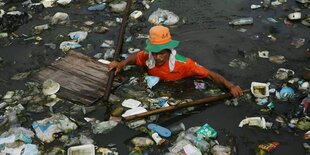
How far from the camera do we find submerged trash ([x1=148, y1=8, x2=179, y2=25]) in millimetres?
6184

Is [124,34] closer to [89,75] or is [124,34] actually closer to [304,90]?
[89,75]

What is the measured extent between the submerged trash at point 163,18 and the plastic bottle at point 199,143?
2683 millimetres

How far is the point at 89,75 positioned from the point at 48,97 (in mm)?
657

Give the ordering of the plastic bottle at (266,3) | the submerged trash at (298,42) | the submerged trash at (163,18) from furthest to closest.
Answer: the plastic bottle at (266,3) < the submerged trash at (163,18) < the submerged trash at (298,42)

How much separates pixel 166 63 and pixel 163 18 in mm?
1920

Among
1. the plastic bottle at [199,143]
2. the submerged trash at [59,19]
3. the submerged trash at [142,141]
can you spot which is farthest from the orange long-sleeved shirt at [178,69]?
the submerged trash at [59,19]

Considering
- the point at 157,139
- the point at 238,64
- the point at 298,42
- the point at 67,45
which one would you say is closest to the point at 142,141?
the point at 157,139

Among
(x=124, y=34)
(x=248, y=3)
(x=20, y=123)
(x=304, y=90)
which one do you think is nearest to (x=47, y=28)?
(x=124, y=34)

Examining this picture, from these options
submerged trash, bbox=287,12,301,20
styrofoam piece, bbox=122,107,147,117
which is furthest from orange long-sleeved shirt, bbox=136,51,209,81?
submerged trash, bbox=287,12,301,20

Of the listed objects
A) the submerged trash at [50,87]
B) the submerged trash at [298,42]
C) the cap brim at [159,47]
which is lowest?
the submerged trash at [298,42]

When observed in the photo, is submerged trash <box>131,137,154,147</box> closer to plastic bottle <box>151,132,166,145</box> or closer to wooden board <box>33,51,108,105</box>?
plastic bottle <box>151,132,166,145</box>

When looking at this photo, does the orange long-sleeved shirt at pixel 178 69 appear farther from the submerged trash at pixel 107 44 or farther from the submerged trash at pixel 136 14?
the submerged trash at pixel 136 14

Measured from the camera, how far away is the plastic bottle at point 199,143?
3871 mm

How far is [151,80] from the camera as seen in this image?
4.75 metres
